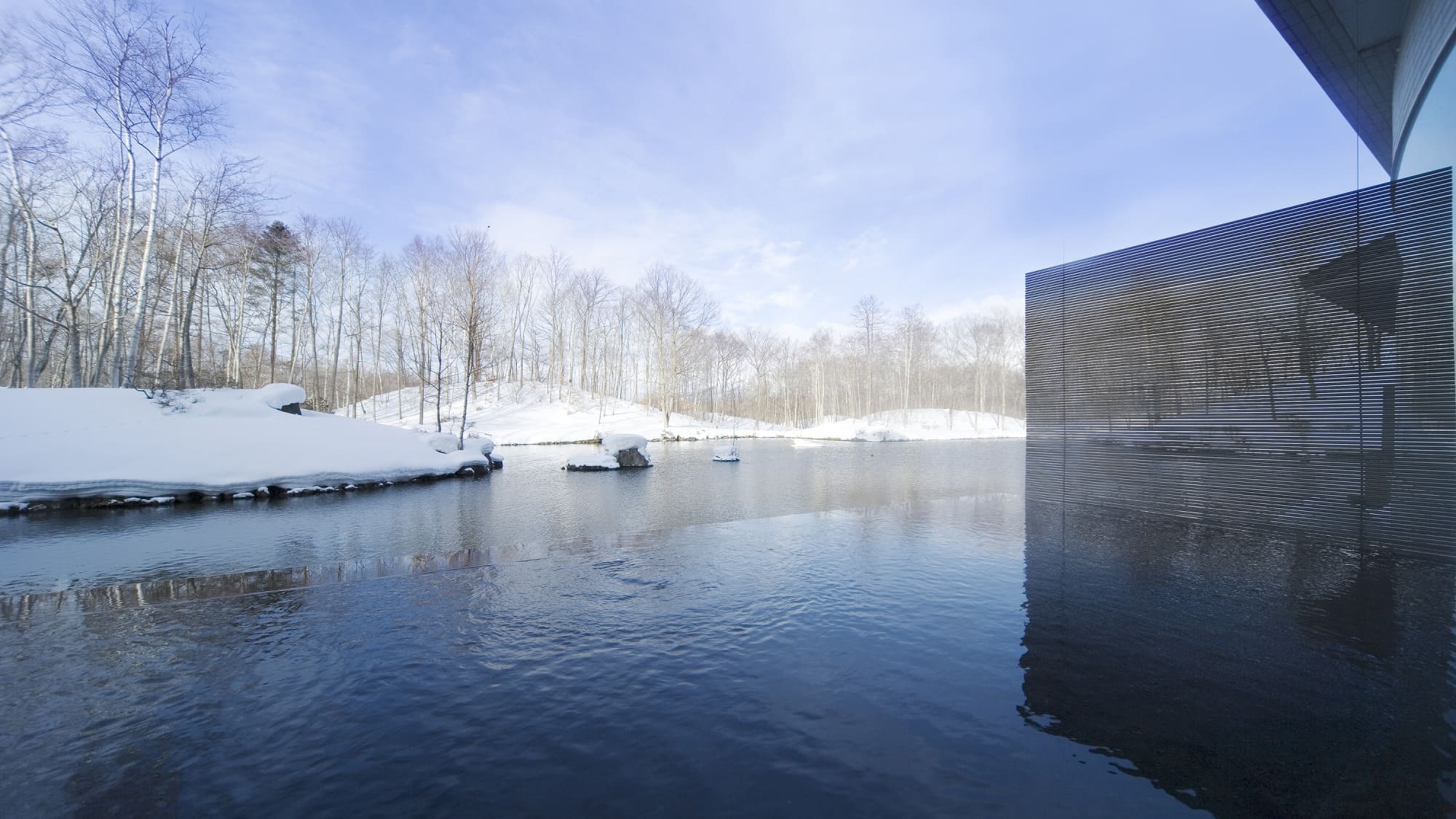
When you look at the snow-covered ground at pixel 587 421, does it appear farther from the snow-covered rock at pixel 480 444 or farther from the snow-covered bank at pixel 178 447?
the snow-covered bank at pixel 178 447

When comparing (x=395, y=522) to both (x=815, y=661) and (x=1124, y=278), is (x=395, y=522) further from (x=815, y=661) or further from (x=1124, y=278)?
(x=1124, y=278)

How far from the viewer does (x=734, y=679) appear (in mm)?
3686

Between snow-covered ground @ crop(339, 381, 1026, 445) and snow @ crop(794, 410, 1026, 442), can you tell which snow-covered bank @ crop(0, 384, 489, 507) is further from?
snow @ crop(794, 410, 1026, 442)

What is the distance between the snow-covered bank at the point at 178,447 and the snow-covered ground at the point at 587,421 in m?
15.7

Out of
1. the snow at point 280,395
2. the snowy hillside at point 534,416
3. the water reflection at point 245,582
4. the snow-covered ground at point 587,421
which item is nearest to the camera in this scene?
the water reflection at point 245,582

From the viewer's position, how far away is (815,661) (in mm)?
3926

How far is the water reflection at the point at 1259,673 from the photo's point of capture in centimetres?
260

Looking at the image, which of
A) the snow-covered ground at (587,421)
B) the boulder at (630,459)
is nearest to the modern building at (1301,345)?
the boulder at (630,459)

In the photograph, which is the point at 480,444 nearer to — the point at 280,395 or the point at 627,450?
the point at 627,450

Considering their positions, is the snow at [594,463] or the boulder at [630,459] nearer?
the snow at [594,463]

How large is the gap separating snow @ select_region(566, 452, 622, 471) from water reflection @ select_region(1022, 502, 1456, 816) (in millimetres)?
14767

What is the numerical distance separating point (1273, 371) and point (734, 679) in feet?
26.1

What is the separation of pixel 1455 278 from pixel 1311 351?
127cm

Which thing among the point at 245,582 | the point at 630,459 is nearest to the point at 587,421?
the point at 630,459
